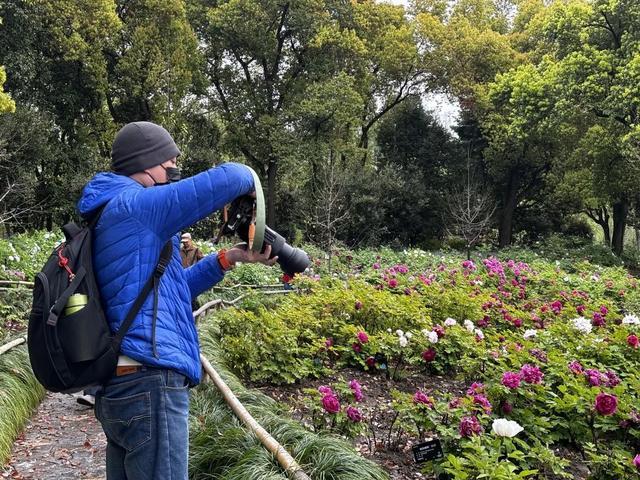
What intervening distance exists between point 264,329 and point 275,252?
3.64 metres

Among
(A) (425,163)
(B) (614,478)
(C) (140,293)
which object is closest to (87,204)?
(C) (140,293)

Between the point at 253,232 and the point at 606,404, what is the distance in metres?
2.37

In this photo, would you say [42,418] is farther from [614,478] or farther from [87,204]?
[614,478]

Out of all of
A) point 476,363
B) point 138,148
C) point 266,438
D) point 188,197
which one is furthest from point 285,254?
point 476,363

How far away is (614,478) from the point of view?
119 inches

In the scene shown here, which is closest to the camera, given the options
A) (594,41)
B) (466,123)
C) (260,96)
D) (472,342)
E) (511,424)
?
(511,424)

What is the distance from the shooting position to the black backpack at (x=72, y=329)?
5.23 feet

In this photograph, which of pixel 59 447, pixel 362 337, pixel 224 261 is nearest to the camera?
pixel 224 261

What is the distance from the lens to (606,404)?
3061 millimetres

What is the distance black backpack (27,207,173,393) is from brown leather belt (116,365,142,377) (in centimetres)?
2

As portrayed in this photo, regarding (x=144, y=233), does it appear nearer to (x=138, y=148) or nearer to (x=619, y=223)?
(x=138, y=148)

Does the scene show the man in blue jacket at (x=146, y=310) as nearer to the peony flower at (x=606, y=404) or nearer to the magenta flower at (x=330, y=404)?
the magenta flower at (x=330, y=404)

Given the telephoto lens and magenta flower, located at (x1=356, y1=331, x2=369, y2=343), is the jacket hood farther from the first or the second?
magenta flower, located at (x1=356, y1=331, x2=369, y2=343)

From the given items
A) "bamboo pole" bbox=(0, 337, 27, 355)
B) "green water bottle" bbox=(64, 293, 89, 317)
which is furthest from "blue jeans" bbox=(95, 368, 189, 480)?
"bamboo pole" bbox=(0, 337, 27, 355)
